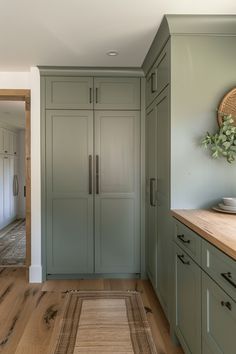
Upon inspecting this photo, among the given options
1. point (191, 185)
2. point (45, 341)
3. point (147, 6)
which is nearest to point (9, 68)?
point (147, 6)

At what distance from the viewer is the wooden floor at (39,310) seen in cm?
206

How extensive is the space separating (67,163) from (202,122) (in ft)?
5.16

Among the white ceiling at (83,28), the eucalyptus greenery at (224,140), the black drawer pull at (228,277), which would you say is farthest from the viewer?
the eucalyptus greenery at (224,140)

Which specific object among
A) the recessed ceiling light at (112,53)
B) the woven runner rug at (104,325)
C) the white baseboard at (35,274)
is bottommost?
the woven runner rug at (104,325)

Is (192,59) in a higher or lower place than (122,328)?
higher

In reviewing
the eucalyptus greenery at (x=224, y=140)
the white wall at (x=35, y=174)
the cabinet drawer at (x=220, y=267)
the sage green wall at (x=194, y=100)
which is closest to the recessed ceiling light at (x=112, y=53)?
the sage green wall at (x=194, y=100)

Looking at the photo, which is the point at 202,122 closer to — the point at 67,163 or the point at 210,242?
the point at 210,242

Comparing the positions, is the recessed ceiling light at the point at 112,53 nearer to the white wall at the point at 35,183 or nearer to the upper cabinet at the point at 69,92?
the upper cabinet at the point at 69,92

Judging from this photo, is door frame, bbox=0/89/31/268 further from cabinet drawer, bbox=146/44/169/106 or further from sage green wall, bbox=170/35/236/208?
sage green wall, bbox=170/35/236/208

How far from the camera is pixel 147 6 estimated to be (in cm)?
189

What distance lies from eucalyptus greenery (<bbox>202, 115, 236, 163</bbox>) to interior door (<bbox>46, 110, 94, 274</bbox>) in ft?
4.76

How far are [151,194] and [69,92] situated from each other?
142 cm

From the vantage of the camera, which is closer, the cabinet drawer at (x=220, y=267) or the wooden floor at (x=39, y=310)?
the cabinet drawer at (x=220, y=267)

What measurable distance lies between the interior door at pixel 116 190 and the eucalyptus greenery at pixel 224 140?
121 centimetres
